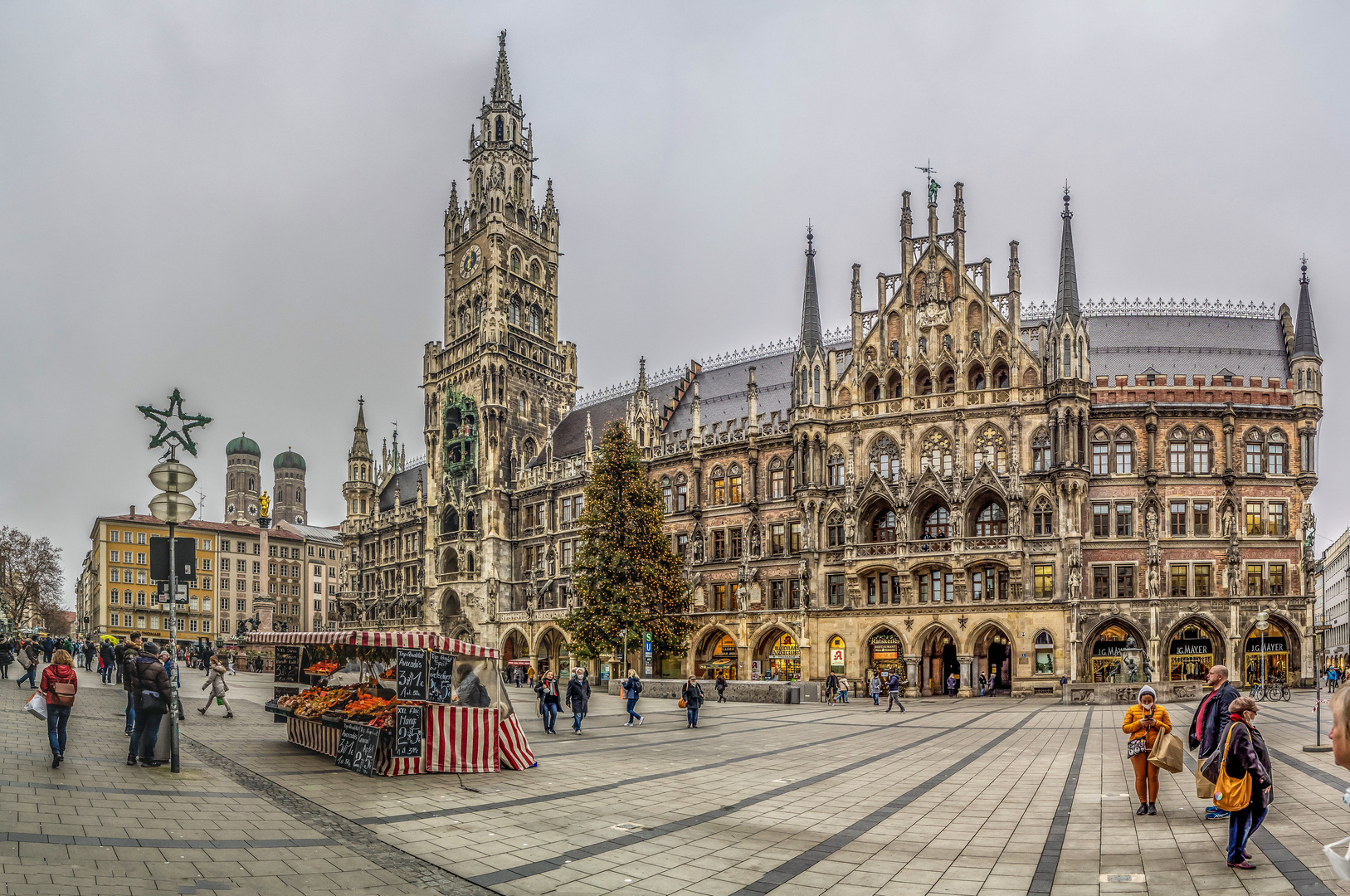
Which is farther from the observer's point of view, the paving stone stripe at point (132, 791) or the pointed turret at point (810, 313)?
the pointed turret at point (810, 313)

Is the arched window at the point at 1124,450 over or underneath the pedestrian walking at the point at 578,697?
over

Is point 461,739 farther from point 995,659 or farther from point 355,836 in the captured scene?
point 995,659

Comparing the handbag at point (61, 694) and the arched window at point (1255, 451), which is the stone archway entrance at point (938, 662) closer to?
the arched window at point (1255, 451)

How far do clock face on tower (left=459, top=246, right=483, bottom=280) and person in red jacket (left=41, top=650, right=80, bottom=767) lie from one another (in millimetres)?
69497

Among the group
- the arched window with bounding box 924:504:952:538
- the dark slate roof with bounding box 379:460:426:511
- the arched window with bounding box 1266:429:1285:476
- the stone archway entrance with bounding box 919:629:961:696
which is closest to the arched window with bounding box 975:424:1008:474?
the arched window with bounding box 924:504:952:538

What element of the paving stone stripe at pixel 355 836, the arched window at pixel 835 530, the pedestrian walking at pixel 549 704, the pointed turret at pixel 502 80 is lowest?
the pedestrian walking at pixel 549 704

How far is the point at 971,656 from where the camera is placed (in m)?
50.0

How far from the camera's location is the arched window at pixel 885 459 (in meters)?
54.0

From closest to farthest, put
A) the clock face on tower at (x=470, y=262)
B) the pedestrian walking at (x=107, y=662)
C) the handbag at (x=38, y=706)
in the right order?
the handbag at (x=38, y=706) → the pedestrian walking at (x=107, y=662) → the clock face on tower at (x=470, y=262)

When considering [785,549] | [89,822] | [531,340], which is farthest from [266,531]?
[89,822]

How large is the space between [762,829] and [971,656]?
4012cm

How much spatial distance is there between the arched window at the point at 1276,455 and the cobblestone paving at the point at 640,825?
113ft

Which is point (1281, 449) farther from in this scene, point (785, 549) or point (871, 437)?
point (785, 549)

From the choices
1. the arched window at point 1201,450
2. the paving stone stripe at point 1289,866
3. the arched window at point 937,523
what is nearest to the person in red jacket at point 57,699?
the paving stone stripe at point 1289,866
